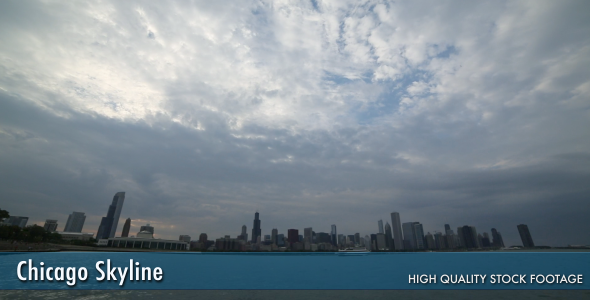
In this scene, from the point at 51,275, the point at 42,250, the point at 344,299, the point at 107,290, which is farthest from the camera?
the point at 42,250

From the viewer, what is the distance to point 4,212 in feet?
348

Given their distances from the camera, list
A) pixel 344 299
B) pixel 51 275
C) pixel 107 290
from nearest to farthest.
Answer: pixel 344 299
pixel 107 290
pixel 51 275

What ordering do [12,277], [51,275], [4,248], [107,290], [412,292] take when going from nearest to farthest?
[107,290] < [412,292] < [12,277] < [51,275] < [4,248]

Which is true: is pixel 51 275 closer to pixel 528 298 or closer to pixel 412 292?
pixel 412 292

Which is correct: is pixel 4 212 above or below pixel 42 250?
above

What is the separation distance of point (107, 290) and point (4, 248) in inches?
4380

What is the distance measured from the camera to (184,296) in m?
33.6

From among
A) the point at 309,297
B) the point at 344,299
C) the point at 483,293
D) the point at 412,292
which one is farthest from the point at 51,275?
the point at 483,293

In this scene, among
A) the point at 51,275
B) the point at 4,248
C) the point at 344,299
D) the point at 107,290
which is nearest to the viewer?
the point at 344,299

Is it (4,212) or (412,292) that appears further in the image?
(4,212)

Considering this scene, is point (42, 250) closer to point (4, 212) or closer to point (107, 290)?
point (4, 212)

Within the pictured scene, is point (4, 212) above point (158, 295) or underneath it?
above

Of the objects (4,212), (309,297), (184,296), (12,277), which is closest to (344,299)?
(309,297)

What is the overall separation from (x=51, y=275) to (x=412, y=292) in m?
63.9
